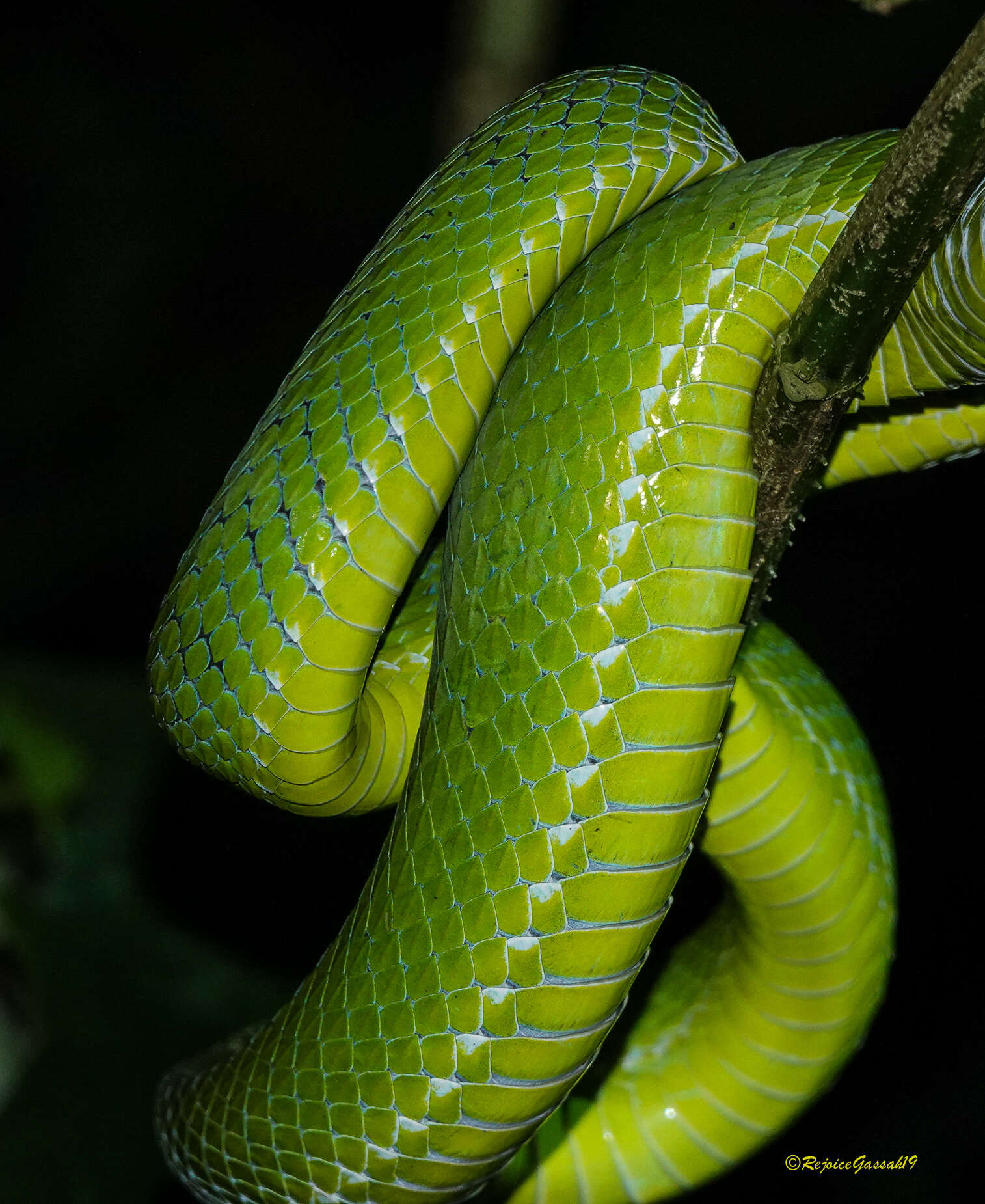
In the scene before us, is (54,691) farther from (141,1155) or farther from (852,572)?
(852,572)

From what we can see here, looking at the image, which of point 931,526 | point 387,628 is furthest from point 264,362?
point 387,628

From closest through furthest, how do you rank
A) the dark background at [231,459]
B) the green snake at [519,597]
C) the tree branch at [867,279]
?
the tree branch at [867,279], the green snake at [519,597], the dark background at [231,459]

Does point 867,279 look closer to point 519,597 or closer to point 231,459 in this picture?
point 519,597

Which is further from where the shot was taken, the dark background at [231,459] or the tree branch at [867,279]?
the dark background at [231,459]

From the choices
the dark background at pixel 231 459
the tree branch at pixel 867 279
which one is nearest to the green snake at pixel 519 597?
the tree branch at pixel 867 279

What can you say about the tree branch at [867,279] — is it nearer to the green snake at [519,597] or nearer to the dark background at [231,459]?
the green snake at [519,597]

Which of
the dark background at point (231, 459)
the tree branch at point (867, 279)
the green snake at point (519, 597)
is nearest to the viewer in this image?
the tree branch at point (867, 279)
